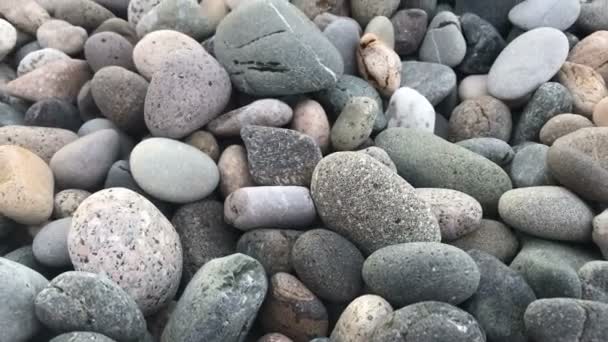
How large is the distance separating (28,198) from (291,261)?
2.56 ft

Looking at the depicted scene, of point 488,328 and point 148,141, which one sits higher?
point 148,141

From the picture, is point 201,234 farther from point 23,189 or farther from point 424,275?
point 424,275

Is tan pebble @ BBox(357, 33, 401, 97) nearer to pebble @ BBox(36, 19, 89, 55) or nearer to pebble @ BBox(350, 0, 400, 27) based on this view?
pebble @ BBox(350, 0, 400, 27)

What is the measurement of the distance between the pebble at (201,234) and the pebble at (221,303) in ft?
0.76

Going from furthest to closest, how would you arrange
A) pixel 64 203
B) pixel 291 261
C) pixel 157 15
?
1. pixel 157 15
2. pixel 64 203
3. pixel 291 261

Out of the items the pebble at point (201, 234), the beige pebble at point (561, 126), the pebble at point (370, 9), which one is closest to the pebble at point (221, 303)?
the pebble at point (201, 234)

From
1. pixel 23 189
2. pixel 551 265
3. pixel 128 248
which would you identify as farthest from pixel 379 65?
pixel 23 189

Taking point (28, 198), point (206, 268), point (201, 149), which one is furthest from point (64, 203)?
point (206, 268)

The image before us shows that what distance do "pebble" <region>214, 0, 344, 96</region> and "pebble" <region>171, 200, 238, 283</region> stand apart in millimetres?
482

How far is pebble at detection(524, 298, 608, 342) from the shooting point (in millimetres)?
1373

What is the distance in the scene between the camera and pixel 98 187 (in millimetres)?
1966

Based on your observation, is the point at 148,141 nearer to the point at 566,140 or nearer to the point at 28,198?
the point at 28,198

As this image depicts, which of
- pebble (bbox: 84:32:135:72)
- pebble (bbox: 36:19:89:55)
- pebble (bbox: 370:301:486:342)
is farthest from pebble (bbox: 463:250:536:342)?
pebble (bbox: 36:19:89:55)

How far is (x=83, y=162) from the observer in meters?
1.92
